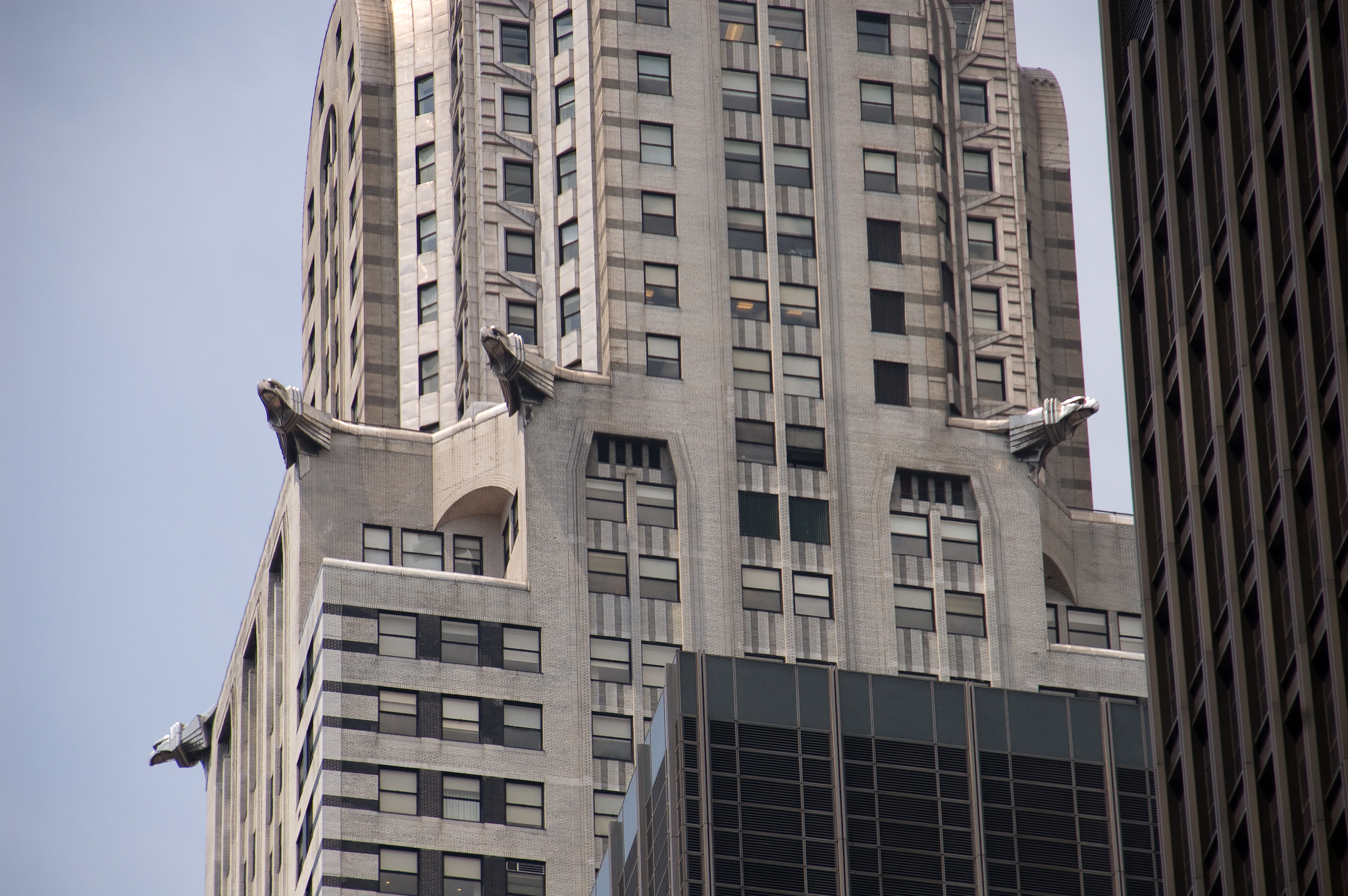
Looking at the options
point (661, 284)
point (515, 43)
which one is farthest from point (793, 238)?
point (515, 43)

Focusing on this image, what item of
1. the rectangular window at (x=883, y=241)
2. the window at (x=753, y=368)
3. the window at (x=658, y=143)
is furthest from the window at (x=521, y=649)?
the rectangular window at (x=883, y=241)

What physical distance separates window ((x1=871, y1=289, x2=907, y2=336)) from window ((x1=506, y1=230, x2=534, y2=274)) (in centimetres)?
1648

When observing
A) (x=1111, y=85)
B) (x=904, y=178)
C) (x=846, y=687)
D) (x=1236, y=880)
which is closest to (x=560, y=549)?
(x=904, y=178)

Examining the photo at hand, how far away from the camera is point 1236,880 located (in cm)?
8350

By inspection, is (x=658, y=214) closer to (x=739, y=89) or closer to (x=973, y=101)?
(x=739, y=89)

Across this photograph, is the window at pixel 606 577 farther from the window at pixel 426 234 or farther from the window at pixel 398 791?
the window at pixel 426 234

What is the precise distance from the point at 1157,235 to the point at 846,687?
2723 cm

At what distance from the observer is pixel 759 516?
156 m

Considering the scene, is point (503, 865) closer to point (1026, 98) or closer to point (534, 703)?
point (534, 703)

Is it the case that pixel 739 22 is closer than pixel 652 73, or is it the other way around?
pixel 652 73

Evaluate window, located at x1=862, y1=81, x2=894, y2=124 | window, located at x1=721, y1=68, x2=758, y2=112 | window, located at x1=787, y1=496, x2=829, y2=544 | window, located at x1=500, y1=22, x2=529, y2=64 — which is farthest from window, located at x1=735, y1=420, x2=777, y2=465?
window, located at x1=500, y1=22, x2=529, y2=64

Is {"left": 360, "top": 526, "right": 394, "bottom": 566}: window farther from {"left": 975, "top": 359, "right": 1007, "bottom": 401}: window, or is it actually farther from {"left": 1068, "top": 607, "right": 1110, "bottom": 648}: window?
{"left": 1068, "top": 607, "right": 1110, "bottom": 648}: window

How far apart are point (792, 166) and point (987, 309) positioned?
12.0m

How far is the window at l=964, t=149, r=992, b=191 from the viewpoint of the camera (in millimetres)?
169625
